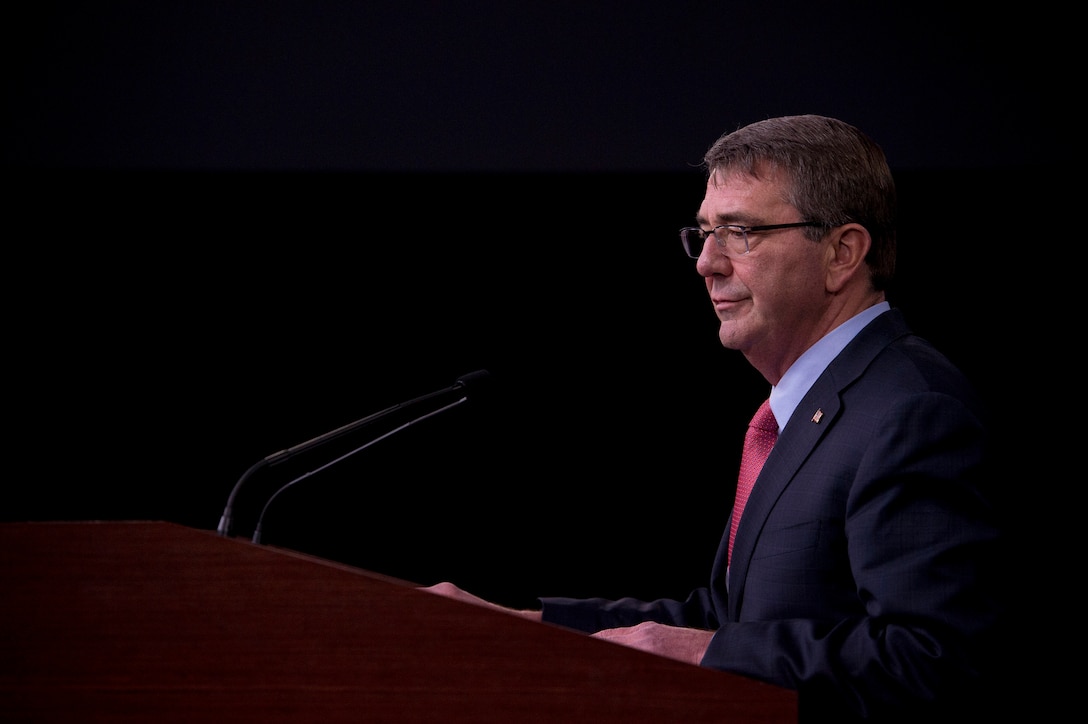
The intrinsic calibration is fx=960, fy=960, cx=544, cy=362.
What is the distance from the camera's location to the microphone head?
6.42 feet

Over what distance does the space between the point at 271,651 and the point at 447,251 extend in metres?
2.19

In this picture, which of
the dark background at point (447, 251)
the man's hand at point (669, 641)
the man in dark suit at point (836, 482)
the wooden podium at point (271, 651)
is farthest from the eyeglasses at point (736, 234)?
the dark background at point (447, 251)

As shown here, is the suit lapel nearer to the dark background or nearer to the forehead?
the forehead

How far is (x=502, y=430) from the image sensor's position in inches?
125

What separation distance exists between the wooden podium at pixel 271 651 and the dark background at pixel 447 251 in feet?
6.81

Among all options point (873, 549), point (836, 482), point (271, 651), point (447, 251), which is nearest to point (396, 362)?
point (447, 251)

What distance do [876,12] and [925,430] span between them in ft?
6.54

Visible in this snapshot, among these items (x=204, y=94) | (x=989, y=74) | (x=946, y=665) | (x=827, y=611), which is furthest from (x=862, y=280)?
(x=204, y=94)

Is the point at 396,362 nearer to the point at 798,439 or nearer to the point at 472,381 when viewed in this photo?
the point at 472,381

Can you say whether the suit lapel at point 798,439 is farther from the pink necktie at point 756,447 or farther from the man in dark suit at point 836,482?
the pink necktie at point 756,447

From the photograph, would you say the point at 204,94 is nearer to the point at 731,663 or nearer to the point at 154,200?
the point at 154,200

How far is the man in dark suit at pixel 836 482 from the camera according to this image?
1.21 meters

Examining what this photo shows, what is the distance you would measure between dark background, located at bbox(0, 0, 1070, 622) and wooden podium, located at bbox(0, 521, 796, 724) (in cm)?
207

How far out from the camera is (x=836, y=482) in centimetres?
145
